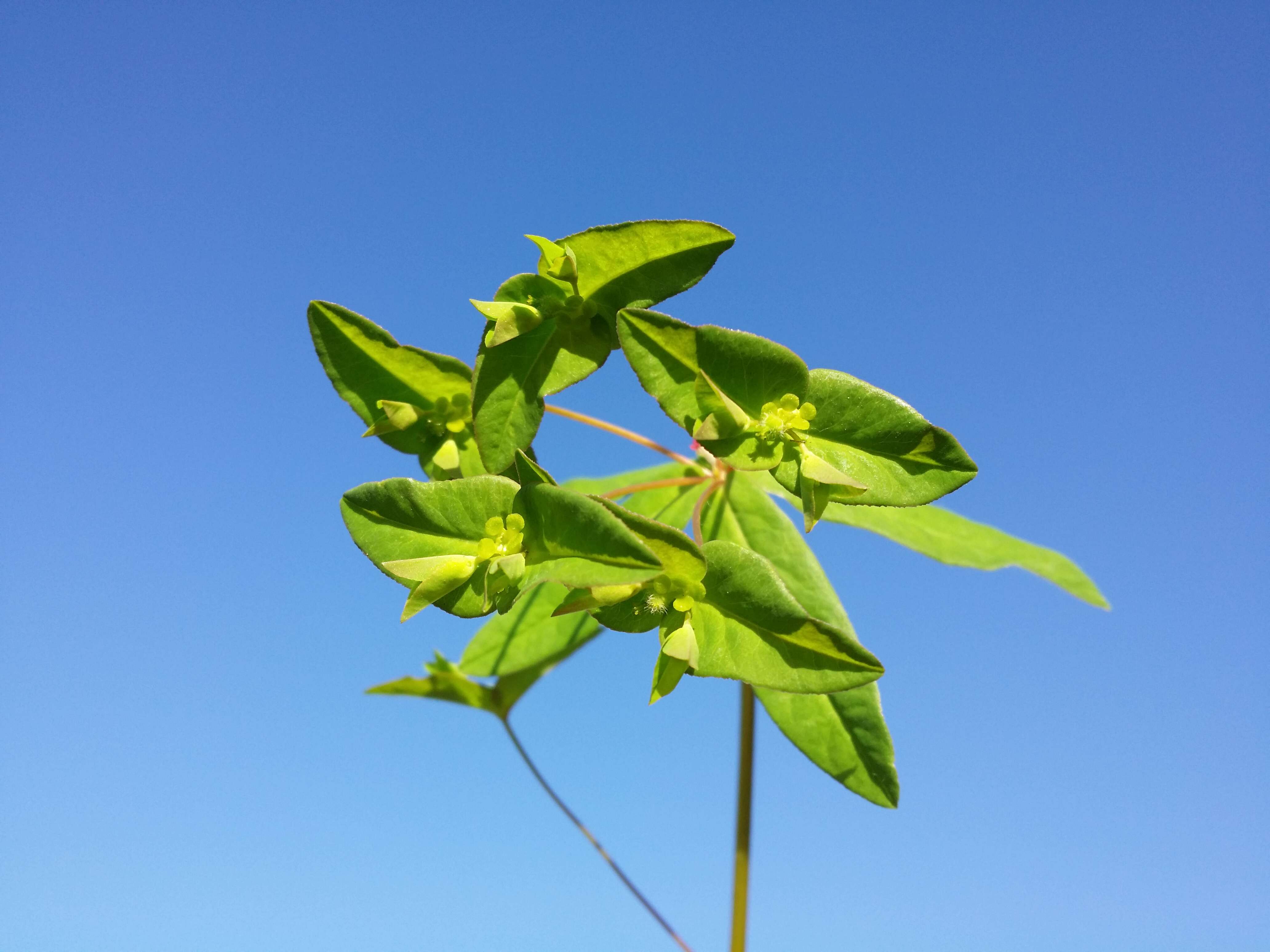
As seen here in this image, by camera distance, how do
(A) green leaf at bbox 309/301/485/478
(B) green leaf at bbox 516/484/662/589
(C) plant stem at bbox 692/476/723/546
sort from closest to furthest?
(B) green leaf at bbox 516/484/662/589, (A) green leaf at bbox 309/301/485/478, (C) plant stem at bbox 692/476/723/546

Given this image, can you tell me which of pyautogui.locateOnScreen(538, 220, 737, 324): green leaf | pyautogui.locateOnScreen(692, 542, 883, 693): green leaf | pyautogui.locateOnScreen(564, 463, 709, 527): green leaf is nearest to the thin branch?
pyautogui.locateOnScreen(564, 463, 709, 527): green leaf

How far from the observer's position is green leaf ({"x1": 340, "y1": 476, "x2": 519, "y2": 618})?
1.30 metres

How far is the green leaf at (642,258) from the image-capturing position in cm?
137

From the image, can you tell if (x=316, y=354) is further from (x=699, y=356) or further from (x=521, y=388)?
(x=699, y=356)

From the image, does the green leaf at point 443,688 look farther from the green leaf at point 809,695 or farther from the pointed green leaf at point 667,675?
the pointed green leaf at point 667,675

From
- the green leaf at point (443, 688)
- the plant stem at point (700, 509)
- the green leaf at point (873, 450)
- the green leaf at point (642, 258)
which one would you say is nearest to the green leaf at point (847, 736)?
the plant stem at point (700, 509)

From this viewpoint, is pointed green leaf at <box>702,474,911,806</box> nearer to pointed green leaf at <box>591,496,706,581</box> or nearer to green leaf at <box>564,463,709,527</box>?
green leaf at <box>564,463,709,527</box>

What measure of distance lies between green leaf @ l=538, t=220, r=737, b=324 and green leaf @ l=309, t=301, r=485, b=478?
291mm

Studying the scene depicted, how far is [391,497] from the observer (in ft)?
4.29

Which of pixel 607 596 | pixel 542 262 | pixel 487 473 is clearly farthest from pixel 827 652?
pixel 542 262

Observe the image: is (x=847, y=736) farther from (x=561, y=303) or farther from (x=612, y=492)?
(x=561, y=303)

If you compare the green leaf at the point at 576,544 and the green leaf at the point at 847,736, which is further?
the green leaf at the point at 847,736

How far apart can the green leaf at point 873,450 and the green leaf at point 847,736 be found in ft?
1.60

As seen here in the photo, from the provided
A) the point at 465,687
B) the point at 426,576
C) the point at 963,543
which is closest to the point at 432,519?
the point at 426,576
